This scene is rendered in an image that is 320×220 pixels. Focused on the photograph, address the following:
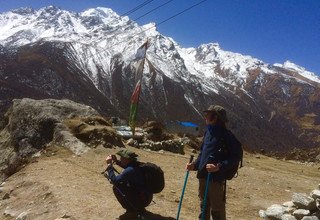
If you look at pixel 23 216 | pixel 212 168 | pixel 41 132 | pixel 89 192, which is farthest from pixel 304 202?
pixel 41 132

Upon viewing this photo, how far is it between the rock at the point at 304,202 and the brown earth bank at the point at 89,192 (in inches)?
56.3

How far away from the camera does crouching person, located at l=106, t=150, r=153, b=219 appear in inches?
351

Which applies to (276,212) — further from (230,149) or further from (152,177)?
(230,149)

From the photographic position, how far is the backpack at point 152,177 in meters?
9.05

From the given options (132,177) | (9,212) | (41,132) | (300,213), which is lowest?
(9,212)

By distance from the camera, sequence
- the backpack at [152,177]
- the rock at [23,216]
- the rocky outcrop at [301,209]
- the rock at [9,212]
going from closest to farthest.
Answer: the backpack at [152,177] < the rocky outcrop at [301,209] < the rock at [23,216] < the rock at [9,212]

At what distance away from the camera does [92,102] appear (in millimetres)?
169125

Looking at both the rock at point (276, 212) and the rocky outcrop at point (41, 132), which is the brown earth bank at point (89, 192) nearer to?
the rock at point (276, 212)

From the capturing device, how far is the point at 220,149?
25.1 feet

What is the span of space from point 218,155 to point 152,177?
6.28 ft

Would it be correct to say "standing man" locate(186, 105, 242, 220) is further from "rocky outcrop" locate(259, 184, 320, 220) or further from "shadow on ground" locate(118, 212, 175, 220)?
"rocky outcrop" locate(259, 184, 320, 220)

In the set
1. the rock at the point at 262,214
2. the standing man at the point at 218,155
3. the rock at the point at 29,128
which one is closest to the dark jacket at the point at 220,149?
the standing man at the point at 218,155

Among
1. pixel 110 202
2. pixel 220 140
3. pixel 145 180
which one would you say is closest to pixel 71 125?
pixel 110 202

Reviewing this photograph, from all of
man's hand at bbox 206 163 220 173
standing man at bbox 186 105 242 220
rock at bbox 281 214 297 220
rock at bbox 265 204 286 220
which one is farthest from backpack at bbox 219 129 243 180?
rock at bbox 265 204 286 220
